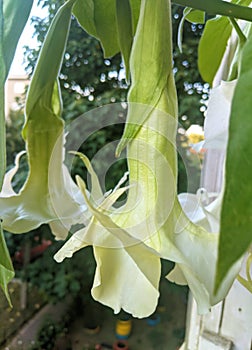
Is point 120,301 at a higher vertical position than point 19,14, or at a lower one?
lower

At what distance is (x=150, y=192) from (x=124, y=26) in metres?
0.09

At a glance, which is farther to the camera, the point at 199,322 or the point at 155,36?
the point at 199,322

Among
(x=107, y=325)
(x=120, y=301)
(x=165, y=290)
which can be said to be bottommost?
(x=107, y=325)

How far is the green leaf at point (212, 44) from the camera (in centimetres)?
30

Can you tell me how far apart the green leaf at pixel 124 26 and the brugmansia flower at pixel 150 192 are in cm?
3

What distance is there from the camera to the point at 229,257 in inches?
4.1

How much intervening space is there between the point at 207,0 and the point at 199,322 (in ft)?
1.27

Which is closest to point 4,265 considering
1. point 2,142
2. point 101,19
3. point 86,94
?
point 2,142

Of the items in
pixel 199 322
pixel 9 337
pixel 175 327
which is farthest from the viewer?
pixel 175 327

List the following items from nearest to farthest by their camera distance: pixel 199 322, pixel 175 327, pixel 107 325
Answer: pixel 199 322, pixel 175 327, pixel 107 325

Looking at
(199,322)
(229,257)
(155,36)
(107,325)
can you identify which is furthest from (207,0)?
(107,325)

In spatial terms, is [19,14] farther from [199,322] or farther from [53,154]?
[199,322]

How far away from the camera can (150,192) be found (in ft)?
0.63

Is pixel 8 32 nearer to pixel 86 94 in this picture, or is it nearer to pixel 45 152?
pixel 45 152
